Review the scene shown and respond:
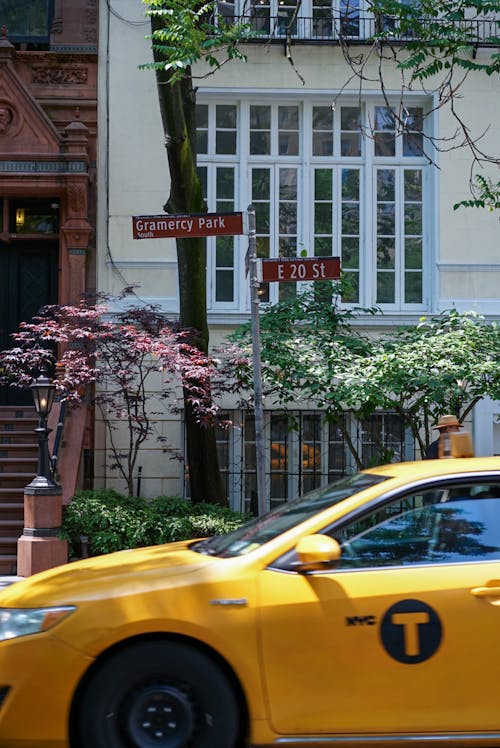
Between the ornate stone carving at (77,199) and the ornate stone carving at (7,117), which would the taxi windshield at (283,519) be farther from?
the ornate stone carving at (7,117)

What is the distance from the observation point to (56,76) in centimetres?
1537

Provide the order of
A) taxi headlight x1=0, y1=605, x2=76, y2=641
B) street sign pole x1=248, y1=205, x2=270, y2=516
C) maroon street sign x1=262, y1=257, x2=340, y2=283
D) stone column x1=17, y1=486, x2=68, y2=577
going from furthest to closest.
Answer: stone column x1=17, y1=486, x2=68, y2=577 < maroon street sign x1=262, y1=257, x2=340, y2=283 < street sign pole x1=248, y1=205, x2=270, y2=516 < taxi headlight x1=0, y1=605, x2=76, y2=641

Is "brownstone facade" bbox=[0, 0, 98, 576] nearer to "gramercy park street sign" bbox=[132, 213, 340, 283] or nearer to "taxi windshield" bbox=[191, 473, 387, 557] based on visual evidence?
"gramercy park street sign" bbox=[132, 213, 340, 283]

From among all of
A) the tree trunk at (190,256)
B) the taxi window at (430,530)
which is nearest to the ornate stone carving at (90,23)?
the tree trunk at (190,256)

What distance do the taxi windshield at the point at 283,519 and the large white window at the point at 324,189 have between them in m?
10.3

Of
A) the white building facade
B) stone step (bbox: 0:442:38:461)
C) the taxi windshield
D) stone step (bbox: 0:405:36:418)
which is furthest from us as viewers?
the white building facade

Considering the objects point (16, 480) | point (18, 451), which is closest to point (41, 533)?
point (16, 480)

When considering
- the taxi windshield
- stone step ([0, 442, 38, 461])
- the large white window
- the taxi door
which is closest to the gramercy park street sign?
the taxi windshield

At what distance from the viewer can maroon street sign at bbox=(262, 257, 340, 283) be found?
8953 mm

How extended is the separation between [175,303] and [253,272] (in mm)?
6409

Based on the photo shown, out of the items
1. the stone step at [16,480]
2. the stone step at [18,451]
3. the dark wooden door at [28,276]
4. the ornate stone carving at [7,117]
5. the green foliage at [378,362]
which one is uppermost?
the ornate stone carving at [7,117]

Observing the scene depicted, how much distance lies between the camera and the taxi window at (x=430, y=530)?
4961mm

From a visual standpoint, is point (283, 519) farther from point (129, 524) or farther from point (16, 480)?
point (16, 480)

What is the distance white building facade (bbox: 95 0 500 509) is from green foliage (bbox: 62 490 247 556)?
121 inches
